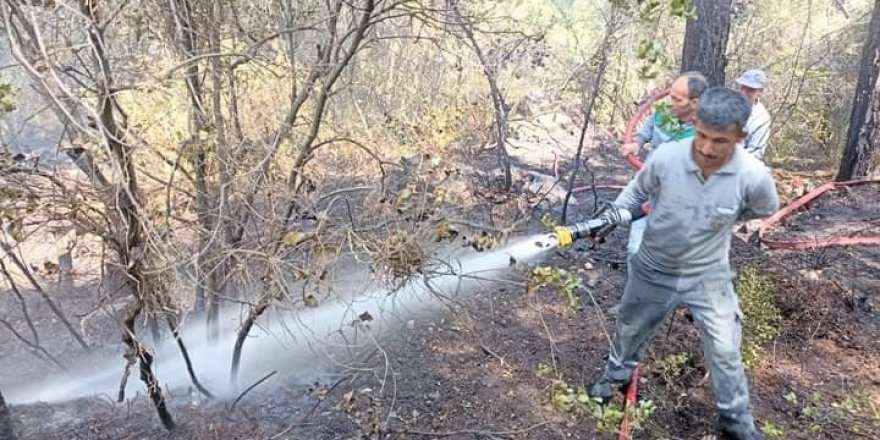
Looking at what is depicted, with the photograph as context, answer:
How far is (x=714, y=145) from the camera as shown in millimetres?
2617

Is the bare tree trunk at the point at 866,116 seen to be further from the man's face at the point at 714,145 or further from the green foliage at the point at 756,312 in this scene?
the man's face at the point at 714,145

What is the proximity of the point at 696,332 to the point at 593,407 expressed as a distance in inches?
74.6

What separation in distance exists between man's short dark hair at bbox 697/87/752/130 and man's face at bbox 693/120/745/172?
0.02 m

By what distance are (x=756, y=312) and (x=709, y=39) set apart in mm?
3536

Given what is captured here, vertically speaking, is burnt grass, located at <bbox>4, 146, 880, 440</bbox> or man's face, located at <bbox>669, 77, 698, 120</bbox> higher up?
man's face, located at <bbox>669, 77, 698, 120</bbox>

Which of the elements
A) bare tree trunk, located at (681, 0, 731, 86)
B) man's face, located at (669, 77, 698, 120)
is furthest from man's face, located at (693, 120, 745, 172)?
bare tree trunk, located at (681, 0, 731, 86)

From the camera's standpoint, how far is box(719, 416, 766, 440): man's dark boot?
300 cm

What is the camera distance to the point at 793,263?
5043mm

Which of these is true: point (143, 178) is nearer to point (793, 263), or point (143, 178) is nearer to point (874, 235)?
point (793, 263)

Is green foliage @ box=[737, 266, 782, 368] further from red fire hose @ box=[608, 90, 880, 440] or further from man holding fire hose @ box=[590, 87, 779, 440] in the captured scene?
man holding fire hose @ box=[590, 87, 779, 440]

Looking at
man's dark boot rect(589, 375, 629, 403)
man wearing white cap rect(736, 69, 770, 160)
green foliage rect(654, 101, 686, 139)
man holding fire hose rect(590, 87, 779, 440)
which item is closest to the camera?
man holding fire hose rect(590, 87, 779, 440)

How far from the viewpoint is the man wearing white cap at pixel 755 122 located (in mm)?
3951

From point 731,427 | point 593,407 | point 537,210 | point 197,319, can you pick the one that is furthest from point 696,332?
point 197,319

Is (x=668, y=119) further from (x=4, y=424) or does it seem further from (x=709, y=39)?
(x=709, y=39)
